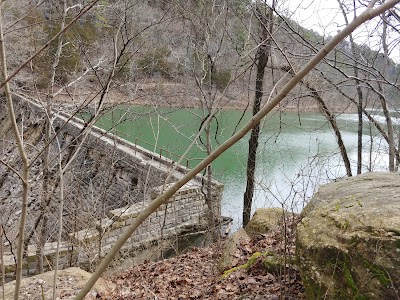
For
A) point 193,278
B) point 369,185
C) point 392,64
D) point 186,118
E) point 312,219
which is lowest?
point 193,278

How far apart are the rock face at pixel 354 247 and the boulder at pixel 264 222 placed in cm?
234

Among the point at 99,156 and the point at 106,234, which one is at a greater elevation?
the point at 99,156

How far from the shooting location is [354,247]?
1.98m

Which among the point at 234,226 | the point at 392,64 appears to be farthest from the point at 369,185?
the point at 234,226

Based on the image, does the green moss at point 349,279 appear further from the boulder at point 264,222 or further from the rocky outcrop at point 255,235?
the boulder at point 264,222

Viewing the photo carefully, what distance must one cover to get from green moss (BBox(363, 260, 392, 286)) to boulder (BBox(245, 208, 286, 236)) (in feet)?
9.02

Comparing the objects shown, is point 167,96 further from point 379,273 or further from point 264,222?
point 379,273

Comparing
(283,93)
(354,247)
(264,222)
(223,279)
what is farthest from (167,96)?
(283,93)

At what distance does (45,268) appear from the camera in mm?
5973

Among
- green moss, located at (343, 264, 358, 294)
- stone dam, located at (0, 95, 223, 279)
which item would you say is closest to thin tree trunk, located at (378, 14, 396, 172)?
stone dam, located at (0, 95, 223, 279)

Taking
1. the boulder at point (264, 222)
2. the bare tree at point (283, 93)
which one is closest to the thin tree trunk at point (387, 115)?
the boulder at point (264, 222)

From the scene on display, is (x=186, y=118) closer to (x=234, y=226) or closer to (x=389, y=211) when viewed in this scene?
(x=234, y=226)

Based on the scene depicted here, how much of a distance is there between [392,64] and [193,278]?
178 inches

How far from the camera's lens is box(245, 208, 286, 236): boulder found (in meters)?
4.80
